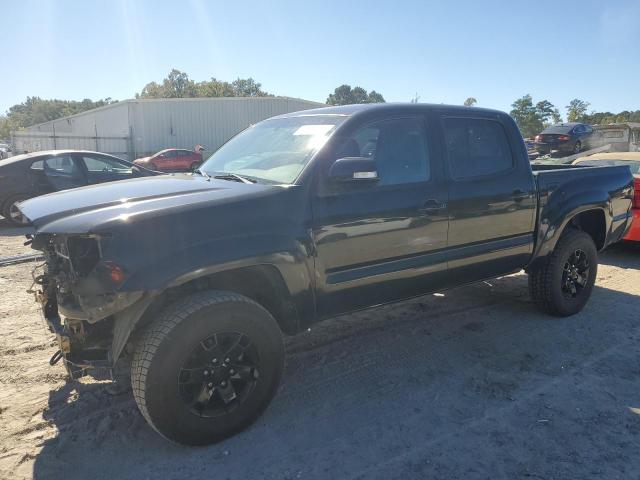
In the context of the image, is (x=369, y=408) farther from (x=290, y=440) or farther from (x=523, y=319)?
(x=523, y=319)

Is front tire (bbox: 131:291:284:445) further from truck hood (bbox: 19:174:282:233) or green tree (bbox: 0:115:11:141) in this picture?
green tree (bbox: 0:115:11:141)

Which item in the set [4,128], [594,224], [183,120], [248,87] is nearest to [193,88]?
[248,87]

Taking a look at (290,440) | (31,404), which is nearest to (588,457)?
(290,440)

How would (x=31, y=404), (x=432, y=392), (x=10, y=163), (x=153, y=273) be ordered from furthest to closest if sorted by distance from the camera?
(x=10, y=163) → (x=432, y=392) → (x=31, y=404) → (x=153, y=273)

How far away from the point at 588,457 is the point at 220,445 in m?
2.08

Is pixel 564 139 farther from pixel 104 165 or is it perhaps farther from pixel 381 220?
pixel 381 220

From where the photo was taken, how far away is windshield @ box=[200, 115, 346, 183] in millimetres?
3369

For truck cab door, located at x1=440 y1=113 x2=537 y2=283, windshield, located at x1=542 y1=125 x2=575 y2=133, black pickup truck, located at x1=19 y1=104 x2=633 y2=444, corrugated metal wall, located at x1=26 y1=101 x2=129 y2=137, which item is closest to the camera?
black pickup truck, located at x1=19 y1=104 x2=633 y2=444

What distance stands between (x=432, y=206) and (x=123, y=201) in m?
2.12

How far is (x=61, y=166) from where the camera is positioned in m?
9.57

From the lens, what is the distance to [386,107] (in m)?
3.70

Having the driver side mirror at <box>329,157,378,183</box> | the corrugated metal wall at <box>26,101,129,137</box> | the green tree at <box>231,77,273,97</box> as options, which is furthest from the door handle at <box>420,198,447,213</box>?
the green tree at <box>231,77,273,97</box>

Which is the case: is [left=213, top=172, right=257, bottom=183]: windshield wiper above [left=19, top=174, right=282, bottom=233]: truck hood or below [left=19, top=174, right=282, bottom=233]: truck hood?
above

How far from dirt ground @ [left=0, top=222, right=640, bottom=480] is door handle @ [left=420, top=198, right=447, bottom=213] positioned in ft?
4.03
